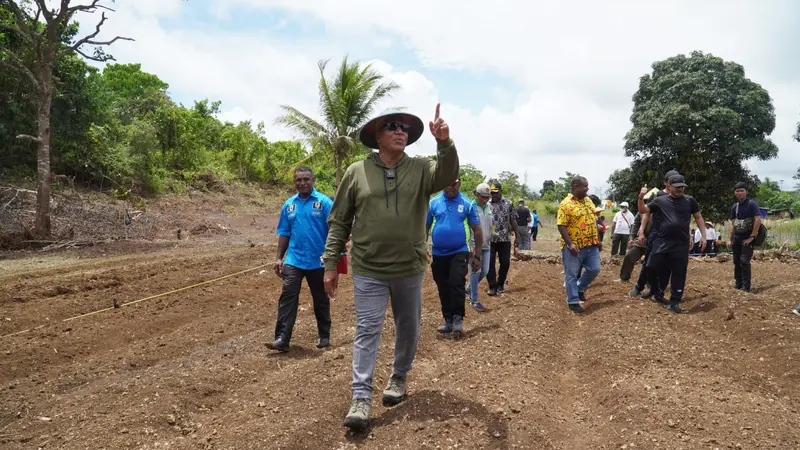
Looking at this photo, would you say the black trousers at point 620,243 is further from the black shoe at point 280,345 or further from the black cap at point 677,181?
the black shoe at point 280,345

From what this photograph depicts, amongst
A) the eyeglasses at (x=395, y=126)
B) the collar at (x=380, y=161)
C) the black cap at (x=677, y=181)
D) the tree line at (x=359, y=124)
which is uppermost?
the tree line at (x=359, y=124)

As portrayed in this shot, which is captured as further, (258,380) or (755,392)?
(258,380)

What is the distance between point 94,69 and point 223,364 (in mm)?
20065

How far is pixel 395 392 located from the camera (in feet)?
12.8

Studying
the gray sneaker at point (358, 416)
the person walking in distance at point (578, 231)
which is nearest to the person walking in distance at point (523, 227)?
the person walking in distance at point (578, 231)

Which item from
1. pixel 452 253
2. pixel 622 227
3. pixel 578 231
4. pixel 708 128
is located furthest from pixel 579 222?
pixel 708 128

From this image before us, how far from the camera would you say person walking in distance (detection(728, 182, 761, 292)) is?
344 inches

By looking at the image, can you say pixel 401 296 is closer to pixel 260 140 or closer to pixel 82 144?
pixel 82 144

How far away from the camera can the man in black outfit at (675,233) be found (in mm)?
7090

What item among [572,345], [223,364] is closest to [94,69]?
[223,364]

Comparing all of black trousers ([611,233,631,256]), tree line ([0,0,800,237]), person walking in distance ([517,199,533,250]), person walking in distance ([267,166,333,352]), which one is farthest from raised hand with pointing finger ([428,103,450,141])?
tree line ([0,0,800,237])

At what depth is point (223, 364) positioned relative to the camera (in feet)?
16.9

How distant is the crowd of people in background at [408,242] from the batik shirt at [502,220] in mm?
16

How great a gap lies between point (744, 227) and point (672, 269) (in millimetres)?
2514
